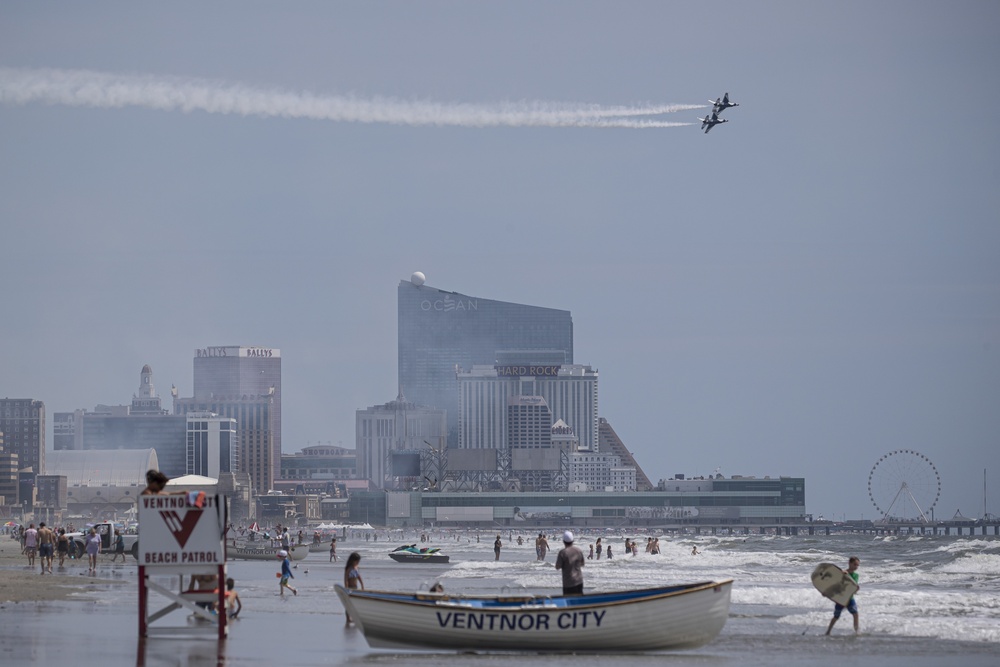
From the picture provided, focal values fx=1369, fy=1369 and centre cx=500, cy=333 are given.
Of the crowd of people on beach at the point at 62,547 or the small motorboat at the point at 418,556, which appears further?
the small motorboat at the point at 418,556

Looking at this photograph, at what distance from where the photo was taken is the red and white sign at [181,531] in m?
24.7

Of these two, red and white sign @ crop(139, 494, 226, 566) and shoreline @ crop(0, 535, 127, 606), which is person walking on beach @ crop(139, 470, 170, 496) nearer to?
red and white sign @ crop(139, 494, 226, 566)

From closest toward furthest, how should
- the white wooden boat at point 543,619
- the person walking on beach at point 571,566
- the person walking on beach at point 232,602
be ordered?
the white wooden boat at point 543,619, the person walking on beach at point 571,566, the person walking on beach at point 232,602

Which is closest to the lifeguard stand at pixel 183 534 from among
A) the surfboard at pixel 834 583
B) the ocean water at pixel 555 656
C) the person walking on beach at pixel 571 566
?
the ocean water at pixel 555 656

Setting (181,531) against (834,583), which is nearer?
(181,531)

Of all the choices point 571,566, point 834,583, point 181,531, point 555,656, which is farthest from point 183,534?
point 834,583

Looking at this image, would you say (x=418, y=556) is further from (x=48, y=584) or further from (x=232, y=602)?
(x=232, y=602)

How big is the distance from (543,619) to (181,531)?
8094mm

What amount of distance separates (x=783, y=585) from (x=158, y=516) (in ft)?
135

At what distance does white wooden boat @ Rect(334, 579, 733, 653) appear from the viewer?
2878 cm

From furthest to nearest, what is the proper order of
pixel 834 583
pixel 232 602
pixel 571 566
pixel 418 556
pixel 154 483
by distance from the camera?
1. pixel 418 556
2. pixel 834 583
3. pixel 232 602
4. pixel 571 566
5. pixel 154 483

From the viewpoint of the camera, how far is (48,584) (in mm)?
48656

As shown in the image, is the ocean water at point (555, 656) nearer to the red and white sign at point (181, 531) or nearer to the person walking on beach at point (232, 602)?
the person walking on beach at point (232, 602)

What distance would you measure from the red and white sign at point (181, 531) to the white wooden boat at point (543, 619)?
5.28 meters
